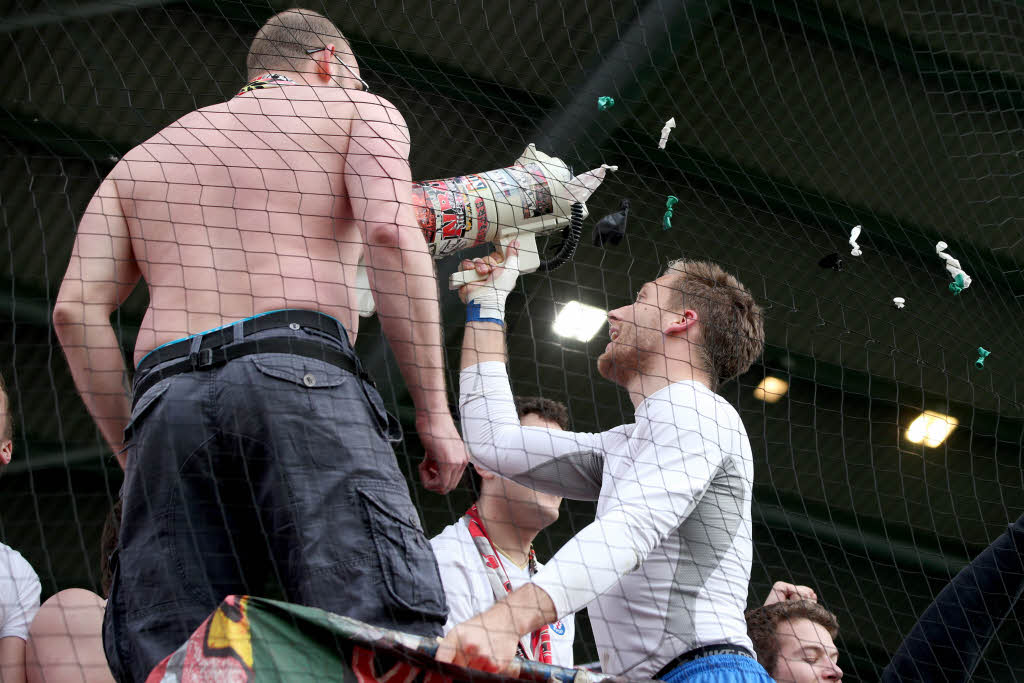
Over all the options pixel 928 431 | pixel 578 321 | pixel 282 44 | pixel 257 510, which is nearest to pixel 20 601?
pixel 257 510

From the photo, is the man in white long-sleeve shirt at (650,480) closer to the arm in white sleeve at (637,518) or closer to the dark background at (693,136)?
the arm in white sleeve at (637,518)

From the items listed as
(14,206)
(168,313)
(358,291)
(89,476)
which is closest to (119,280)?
(168,313)

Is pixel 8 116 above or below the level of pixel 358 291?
below

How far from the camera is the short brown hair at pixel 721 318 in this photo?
1791 mm

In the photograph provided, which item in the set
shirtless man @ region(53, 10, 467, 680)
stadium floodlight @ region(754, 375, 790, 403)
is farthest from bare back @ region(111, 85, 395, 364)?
stadium floodlight @ region(754, 375, 790, 403)

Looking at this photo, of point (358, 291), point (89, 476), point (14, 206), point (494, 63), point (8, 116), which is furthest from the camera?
point (89, 476)

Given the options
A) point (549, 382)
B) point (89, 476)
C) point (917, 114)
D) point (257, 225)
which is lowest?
point (89, 476)

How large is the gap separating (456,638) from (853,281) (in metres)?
2.75

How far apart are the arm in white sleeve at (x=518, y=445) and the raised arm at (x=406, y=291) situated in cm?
31

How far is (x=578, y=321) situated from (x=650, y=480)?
266 cm

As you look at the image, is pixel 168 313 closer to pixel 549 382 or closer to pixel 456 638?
pixel 456 638

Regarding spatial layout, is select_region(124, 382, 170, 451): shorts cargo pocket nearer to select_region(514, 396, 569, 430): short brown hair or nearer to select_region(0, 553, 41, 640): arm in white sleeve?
select_region(0, 553, 41, 640): arm in white sleeve

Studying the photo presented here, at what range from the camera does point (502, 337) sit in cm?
184

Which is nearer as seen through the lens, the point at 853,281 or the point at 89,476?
the point at 853,281
